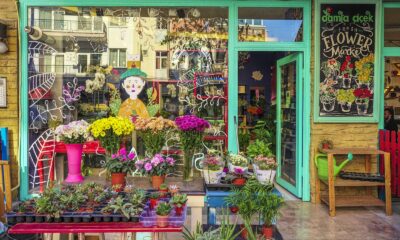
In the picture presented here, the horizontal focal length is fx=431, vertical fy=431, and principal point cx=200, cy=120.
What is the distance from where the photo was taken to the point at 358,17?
5.95m

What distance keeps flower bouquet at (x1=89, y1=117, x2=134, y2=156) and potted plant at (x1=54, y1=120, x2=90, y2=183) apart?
0.10 meters

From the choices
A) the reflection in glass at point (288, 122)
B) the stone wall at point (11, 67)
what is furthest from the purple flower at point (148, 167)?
the reflection in glass at point (288, 122)

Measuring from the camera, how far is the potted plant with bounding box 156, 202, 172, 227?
2838 millimetres

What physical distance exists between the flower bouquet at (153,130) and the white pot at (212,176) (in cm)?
50

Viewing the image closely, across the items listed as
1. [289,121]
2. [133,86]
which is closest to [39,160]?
[133,86]

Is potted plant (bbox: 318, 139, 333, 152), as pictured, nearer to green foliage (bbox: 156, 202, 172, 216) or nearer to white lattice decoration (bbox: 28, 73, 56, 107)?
green foliage (bbox: 156, 202, 172, 216)

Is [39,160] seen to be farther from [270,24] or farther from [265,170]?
[270,24]

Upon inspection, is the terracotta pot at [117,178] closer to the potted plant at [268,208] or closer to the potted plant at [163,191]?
the potted plant at [163,191]

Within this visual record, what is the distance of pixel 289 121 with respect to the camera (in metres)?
6.70

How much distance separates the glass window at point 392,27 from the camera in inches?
245

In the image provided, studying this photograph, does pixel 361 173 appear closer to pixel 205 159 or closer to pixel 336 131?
pixel 336 131

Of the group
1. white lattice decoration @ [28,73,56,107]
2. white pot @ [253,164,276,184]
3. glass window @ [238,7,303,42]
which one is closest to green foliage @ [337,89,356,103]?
glass window @ [238,7,303,42]

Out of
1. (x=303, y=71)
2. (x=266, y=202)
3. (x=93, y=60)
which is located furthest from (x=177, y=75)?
(x=266, y=202)

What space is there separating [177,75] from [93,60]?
1.20m
